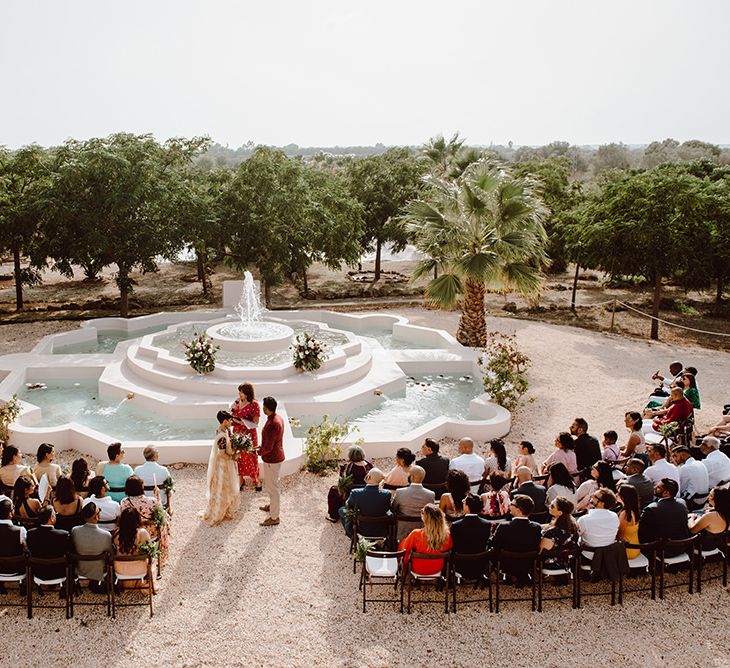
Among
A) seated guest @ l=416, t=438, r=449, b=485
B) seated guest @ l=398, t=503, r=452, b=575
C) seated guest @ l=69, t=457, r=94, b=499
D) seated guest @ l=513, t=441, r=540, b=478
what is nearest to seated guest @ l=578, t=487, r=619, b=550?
→ seated guest @ l=513, t=441, r=540, b=478

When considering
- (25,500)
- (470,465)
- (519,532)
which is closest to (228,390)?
(25,500)

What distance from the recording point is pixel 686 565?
350 inches

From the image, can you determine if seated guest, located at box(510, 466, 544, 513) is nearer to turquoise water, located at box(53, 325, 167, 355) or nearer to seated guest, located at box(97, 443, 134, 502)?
seated guest, located at box(97, 443, 134, 502)

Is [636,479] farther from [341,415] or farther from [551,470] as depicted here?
[341,415]

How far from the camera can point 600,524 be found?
815 cm

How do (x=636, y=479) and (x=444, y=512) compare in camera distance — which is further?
(x=636, y=479)

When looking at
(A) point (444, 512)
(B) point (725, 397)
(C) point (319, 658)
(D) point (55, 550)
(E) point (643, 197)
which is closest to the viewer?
(C) point (319, 658)

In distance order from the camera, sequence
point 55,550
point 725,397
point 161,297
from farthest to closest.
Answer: point 161,297 < point 725,397 < point 55,550

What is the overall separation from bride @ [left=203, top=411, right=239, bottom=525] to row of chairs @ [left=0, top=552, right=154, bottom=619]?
1.98 m

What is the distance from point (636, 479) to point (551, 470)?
1.15 m

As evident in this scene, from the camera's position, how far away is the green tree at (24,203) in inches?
918

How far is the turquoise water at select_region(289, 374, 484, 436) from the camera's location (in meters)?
14.7

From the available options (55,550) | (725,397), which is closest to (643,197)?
(725,397)

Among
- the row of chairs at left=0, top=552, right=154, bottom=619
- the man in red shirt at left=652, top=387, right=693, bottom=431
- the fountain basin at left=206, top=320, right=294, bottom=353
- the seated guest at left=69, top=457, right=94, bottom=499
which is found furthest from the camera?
the fountain basin at left=206, top=320, right=294, bottom=353
